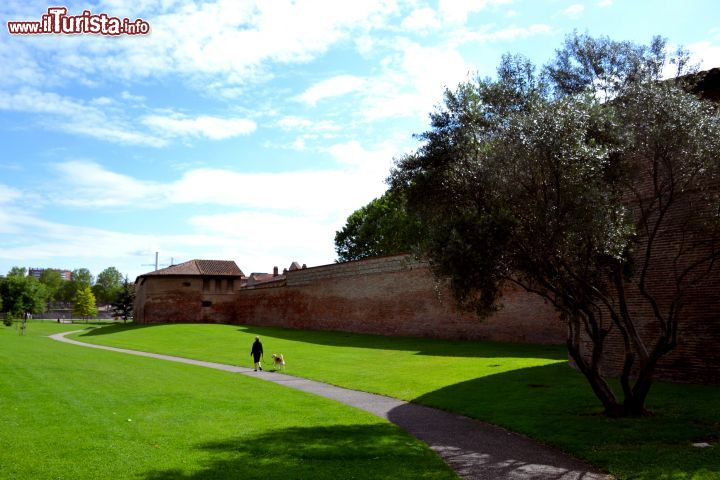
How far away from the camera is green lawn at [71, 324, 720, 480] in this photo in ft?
29.5

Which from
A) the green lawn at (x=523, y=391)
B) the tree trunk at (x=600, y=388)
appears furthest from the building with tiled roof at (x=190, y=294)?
the tree trunk at (x=600, y=388)

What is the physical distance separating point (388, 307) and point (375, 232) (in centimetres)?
2219

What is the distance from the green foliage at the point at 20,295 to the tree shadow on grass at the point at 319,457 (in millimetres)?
74315

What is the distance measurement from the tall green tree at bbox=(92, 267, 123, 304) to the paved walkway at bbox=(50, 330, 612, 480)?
131 metres

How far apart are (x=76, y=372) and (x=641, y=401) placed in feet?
56.0

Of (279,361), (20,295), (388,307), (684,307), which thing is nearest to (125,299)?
(20,295)

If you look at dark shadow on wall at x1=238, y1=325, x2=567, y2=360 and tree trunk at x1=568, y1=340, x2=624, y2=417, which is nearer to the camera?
tree trunk at x1=568, y1=340, x2=624, y2=417

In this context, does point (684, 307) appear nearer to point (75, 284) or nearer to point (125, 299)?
point (125, 299)

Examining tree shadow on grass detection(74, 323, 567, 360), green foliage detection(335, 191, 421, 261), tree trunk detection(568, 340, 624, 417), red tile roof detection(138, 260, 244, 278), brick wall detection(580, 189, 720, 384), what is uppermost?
green foliage detection(335, 191, 421, 261)

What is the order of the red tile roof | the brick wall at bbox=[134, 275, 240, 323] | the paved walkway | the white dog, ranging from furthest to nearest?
1. the red tile roof
2. the brick wall at bbox=[134, 275, 240, 323]
3. the white dog
4. the paved walkway

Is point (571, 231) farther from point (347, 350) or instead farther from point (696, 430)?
point (347, 350)

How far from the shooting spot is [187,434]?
34.3ft

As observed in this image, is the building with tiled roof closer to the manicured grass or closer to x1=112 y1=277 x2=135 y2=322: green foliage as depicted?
x1=112 y1=277 x2=135 y2=322: green foliage

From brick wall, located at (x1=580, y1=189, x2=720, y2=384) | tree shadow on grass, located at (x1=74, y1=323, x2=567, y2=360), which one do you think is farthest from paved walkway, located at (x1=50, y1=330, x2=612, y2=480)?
tree shadow on grass, located at (x1=74, y1=323, x2=567, y2=360)
